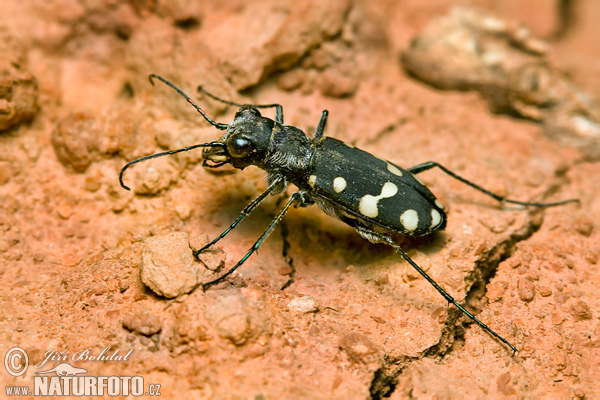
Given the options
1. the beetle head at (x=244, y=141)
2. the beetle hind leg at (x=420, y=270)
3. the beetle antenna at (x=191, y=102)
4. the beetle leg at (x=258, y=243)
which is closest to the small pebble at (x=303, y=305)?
the beetle leg at (x=258, y=243)

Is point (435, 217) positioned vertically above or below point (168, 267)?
above

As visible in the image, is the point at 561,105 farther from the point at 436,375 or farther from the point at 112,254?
the point at 112,254

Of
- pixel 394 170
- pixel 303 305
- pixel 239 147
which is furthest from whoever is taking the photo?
pixel 394 170

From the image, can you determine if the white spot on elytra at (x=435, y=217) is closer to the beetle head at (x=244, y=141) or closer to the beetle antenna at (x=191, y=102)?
the beetle head at (x=244, y=141)

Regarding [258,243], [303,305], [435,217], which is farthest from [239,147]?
[435,217]

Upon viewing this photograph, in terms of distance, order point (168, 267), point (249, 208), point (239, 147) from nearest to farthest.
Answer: point (168, 267), point (239, 147), point (249, 208)

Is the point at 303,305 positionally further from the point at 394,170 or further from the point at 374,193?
the point at 394,170

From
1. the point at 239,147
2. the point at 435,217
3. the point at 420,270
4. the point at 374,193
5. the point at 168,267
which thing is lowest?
the point at 420,270

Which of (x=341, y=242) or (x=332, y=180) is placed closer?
(x=332, y=180)

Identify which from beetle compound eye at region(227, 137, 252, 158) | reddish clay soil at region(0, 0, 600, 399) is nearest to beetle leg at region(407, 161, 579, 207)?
reddish clay soil at region(0, 0, 600, 399)
